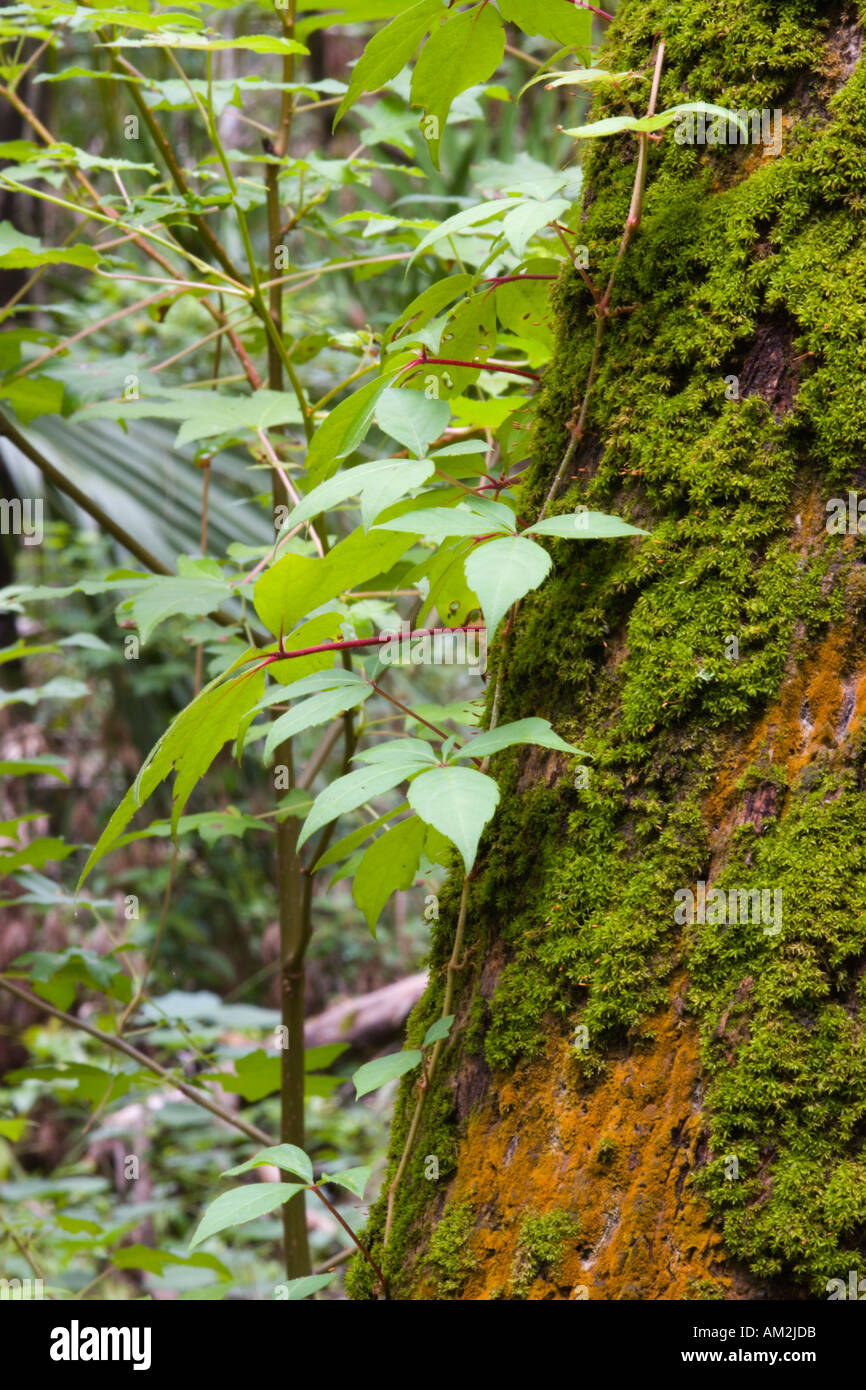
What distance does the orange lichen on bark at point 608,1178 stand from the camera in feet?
1.91

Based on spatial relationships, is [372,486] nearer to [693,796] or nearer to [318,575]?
[318,575]

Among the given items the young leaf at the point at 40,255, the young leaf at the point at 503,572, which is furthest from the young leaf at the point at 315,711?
the young leaf at the point at 40,255

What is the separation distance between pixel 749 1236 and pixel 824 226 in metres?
0.60

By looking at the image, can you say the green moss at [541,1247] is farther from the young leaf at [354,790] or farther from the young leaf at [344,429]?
the young leaf at [344,429]

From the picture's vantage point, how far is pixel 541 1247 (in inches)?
23.9

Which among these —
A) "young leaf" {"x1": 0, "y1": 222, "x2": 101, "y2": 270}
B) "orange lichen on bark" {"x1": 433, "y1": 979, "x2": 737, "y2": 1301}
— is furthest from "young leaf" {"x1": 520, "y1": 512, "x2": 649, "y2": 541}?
"young leaf" {"x1": 0, "y1": 222, "x2": 101, "y2": 270}

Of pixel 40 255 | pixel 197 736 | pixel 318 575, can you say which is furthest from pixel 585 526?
pixel 40 255

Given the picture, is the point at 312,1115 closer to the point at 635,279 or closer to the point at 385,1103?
the point at 385,1103

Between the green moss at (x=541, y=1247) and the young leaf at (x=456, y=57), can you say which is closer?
the green moss at (x=541, y=1247)

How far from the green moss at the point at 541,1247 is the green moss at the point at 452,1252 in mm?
38

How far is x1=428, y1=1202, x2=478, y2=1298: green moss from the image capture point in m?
0.65

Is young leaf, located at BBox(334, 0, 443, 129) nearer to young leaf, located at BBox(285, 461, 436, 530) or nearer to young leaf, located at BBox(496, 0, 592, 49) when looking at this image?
young leaf, located at BBox(496, 0, 592, 49)

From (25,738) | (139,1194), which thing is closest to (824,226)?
(25,738)

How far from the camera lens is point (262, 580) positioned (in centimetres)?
70
